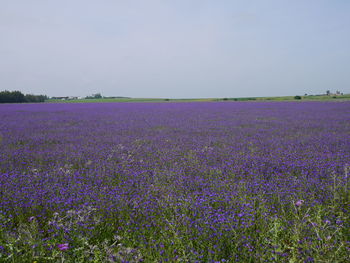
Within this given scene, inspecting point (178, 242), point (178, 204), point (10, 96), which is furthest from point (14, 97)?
point (178, 242)

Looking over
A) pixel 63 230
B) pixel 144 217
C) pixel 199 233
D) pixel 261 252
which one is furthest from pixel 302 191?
pixel 63 230

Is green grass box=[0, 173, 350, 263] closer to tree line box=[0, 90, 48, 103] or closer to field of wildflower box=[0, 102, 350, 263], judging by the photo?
field of wildflower box=[0, 102, 350, 263]

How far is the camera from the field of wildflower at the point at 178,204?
2.26 meters

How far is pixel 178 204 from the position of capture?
3.02m

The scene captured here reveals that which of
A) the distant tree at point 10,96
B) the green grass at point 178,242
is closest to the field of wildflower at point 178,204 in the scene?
the green grass at point 178,242

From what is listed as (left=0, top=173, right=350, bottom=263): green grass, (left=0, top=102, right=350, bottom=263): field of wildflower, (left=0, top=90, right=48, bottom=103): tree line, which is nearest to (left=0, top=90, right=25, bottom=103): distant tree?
(left=0, top=90, right=48, bottom=103): tree line

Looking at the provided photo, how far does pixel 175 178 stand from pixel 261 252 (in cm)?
216

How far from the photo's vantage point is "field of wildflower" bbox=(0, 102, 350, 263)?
7.41ft

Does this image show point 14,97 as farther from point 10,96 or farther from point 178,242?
point 178,242

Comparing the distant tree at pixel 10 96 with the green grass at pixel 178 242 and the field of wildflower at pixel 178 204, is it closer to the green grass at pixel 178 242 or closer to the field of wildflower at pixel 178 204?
the field of wildflower at pixel 178 204

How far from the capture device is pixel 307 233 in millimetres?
2438

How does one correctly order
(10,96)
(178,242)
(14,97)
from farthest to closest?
1. (14,97)
2. (10,96)
3. (178,242)

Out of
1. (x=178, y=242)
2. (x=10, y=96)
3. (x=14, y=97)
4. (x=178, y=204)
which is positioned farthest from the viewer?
(x=14, y=97)

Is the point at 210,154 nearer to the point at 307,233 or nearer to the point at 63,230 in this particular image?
the point at 307,233
